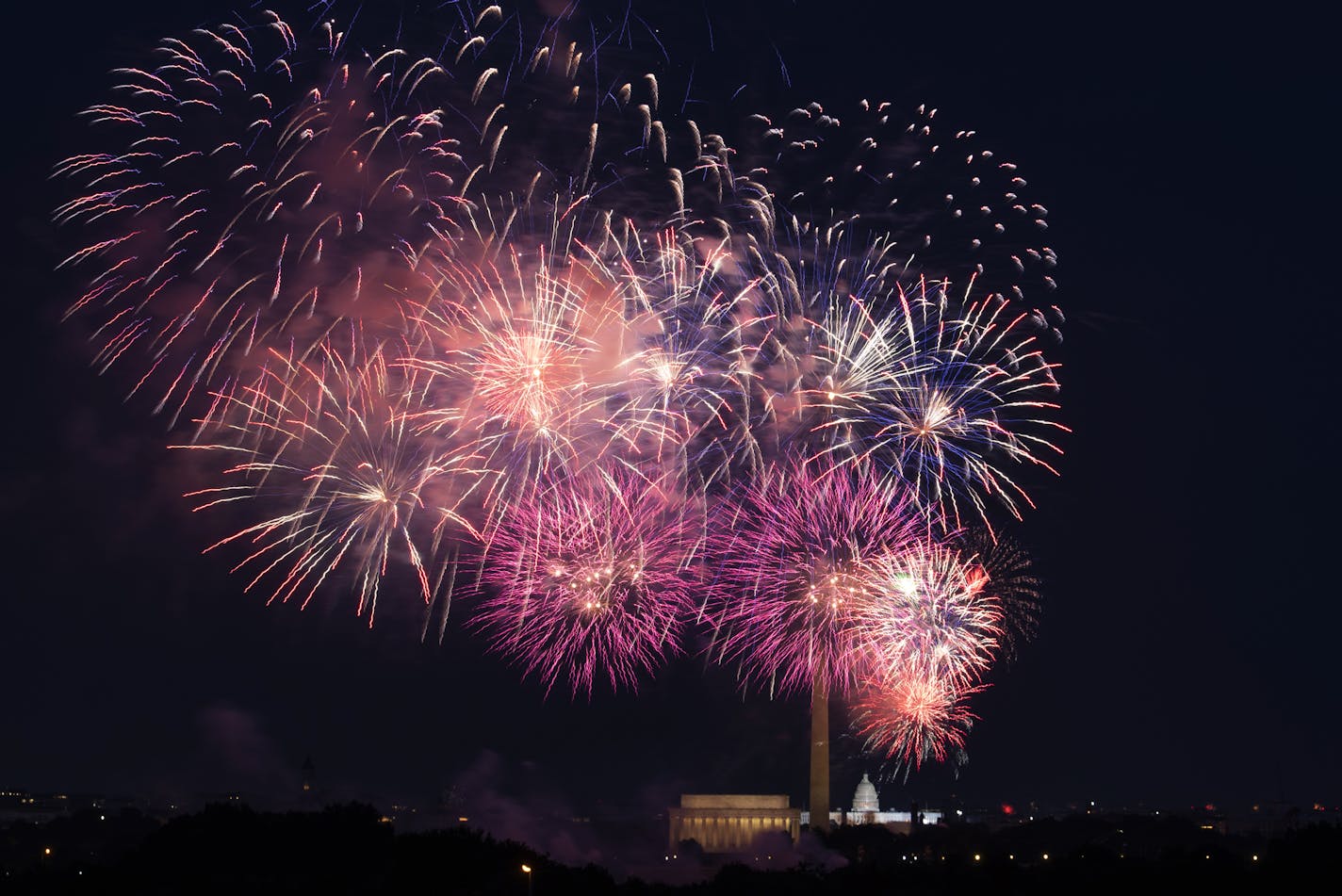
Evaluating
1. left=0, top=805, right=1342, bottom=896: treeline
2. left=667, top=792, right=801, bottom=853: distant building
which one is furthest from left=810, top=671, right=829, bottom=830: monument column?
left=0, top=805, right=1342, bottom=896: treeline

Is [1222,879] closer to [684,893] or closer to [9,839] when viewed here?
[684,893]

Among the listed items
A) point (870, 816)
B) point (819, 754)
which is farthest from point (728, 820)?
point (870, 816)

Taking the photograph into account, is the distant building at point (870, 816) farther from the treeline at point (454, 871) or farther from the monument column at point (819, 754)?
the treeline at point (454, 871)

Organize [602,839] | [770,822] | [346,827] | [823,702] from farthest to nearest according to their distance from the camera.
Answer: [602,839], [770,822], [823,702], [346,827]

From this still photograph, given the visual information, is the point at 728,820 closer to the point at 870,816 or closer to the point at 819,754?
the point at 819,754

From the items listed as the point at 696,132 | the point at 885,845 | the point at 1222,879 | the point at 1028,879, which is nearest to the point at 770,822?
the point at 885,845

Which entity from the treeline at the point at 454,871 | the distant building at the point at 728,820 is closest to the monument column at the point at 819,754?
the distant building at the point at 728,820

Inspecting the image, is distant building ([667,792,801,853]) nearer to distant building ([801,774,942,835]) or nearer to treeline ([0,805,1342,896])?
distant building ([801,774,942,835])
